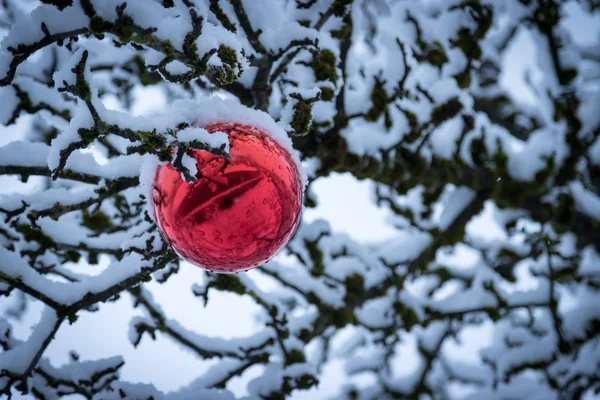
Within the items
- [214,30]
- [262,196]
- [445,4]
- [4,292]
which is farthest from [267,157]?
[445,4]

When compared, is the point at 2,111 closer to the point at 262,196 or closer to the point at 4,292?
the point at 4,292

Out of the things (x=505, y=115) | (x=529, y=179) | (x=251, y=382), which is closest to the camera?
(x=251, y=382)

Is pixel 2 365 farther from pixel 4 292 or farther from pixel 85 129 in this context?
pixel 85 129

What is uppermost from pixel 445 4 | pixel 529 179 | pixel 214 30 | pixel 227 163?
pixel 445 4

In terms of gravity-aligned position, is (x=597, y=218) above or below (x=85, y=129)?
above

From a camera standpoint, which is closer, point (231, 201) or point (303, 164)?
point (231, 201)

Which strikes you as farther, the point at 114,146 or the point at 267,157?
the point at 114,146

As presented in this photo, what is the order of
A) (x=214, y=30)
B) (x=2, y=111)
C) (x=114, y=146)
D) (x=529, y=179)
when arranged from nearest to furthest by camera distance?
(x=214, y=30) < (x=2, y=111) < (x=114, y=146) < (x=529, y=179)
